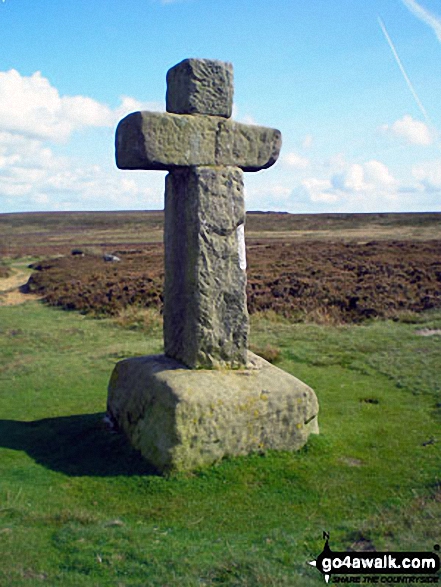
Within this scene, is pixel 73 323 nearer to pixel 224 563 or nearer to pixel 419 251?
pixel 224 563

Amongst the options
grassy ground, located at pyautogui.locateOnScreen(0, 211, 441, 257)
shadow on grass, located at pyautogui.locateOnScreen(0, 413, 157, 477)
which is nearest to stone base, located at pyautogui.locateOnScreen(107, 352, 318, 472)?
shadow on grass, located at pyautogui.locateOnScreen(0, 413, 157, 477)

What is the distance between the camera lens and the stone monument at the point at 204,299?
6.82 m

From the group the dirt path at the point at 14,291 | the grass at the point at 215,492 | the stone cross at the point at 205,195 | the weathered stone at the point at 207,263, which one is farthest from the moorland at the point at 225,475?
the dirt path at the point at 14,291

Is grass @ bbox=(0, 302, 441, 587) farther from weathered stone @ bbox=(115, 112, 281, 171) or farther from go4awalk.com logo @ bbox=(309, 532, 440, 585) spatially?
weathered stone @ bbox=(115, 112, 281, 171)

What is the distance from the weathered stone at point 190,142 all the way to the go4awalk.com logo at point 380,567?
4533 millimetres

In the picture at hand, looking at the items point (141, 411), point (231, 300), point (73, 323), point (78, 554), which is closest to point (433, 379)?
point (231, 300)

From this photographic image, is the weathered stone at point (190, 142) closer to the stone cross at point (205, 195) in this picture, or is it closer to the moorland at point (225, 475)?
the stone cross at point (205, 195)

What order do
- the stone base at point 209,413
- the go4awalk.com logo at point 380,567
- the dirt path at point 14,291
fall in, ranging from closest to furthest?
the go4awalk.com logo at point 380,567 < the stone base at point 209,413 < the dirt path at point 14,291

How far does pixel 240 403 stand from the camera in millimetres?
7039

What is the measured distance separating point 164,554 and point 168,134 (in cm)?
449

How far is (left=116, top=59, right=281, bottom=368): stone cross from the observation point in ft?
23.2

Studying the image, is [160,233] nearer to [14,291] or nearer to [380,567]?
[14,291]

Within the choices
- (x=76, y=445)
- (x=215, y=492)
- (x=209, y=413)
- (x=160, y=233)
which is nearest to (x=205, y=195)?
(x=209, y=413)

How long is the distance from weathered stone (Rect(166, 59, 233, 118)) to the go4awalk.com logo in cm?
517
